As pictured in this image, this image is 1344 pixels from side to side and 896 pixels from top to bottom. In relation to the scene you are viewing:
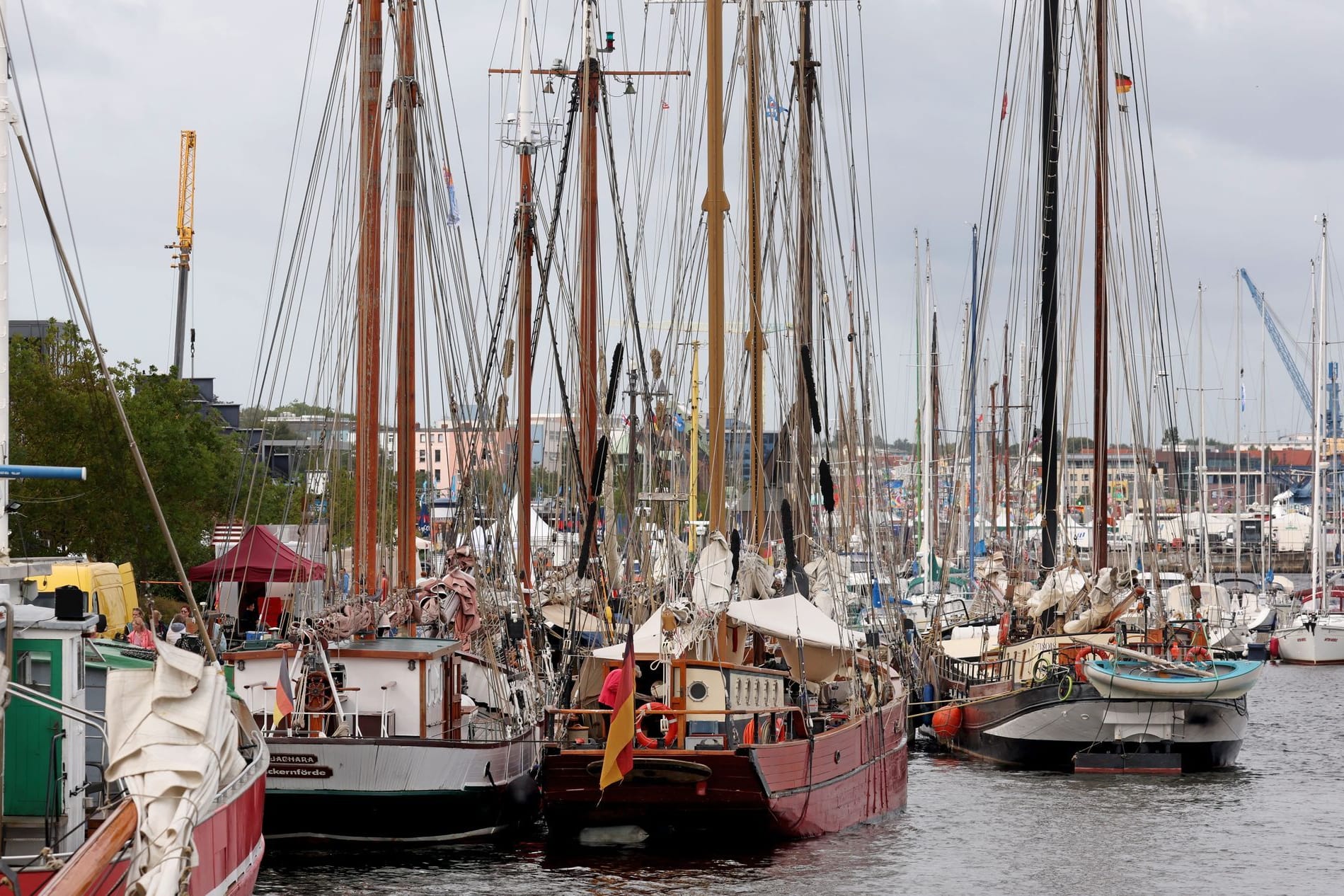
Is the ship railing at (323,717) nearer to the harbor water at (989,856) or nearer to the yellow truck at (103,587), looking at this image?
the harbor water at (989,856)

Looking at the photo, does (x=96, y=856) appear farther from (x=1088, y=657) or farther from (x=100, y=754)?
(x=1088, y=657)

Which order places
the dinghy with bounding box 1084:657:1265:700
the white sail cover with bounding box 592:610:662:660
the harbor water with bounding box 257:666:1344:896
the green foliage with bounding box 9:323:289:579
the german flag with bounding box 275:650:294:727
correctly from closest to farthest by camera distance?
1. the harbor water with bounding box 257:666:1344:896
2. the german flag with bounding box 275:650:294:727
3. the white sail cover with bounding box 592:610:662:660
4. the dinghy with bounding box 1084:657:1265:700
5. the green foliage with bounding box 9:323:289:579

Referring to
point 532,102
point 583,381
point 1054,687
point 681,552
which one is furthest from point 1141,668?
point 532,102

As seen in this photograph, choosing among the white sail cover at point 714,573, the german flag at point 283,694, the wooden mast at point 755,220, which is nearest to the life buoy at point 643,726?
the white sail cover at point 714,573

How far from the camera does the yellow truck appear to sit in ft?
102

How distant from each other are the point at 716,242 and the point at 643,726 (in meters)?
9.56

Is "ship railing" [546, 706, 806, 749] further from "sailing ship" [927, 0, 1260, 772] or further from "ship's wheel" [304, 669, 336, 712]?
"sailing ship" [927, 0, 1260, 772]

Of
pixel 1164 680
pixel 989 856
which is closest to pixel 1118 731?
pixel 1164 680

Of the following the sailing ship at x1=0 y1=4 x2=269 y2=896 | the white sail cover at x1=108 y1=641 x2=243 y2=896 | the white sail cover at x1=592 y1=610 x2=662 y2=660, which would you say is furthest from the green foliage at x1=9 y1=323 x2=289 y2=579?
the white sail cover at x1=108 y1=641 x2=243 y2=896

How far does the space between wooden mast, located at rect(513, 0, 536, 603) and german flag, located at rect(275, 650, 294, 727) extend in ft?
59.1

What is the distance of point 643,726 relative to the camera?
2936cm

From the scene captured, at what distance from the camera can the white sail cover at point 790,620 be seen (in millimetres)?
32062

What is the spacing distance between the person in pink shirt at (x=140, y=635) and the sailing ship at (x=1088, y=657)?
20214 mm

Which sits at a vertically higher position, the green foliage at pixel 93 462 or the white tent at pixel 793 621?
the green foliage at pixel 93 462
